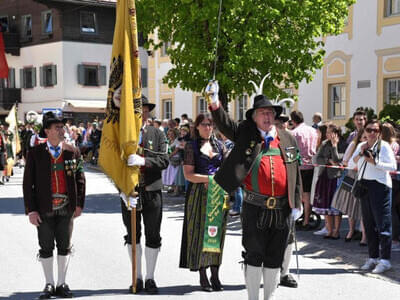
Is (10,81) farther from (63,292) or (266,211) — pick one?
(266,211)

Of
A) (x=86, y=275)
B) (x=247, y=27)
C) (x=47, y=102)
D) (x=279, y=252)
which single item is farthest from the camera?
(x=47, y=102)

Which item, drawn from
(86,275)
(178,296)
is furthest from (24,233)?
(178,296)

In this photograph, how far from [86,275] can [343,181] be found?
4134mm

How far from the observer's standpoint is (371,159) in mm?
7309

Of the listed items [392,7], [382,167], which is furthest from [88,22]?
[382,167]

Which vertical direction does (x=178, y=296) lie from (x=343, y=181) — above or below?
below

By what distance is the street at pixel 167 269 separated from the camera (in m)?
6.43

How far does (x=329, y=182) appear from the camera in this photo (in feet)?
32.7

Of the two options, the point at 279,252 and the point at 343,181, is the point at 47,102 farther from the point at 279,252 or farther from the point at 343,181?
the point at 279,252

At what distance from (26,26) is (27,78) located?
3.81 metres

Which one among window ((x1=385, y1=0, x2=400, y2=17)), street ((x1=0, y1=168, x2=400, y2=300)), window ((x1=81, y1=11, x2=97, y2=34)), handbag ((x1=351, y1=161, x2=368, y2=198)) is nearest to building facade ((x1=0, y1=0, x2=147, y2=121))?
window ((x1=81, y1=11, x2=97, y2=34))

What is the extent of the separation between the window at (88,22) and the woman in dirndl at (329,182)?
32.6 metres

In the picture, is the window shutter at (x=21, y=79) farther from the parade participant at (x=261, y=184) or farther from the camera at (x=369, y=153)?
the parade participant at (x=261, y=184)

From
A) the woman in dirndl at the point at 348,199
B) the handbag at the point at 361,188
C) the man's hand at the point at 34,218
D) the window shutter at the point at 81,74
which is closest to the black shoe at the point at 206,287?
the man's hand at the point at 34,218
